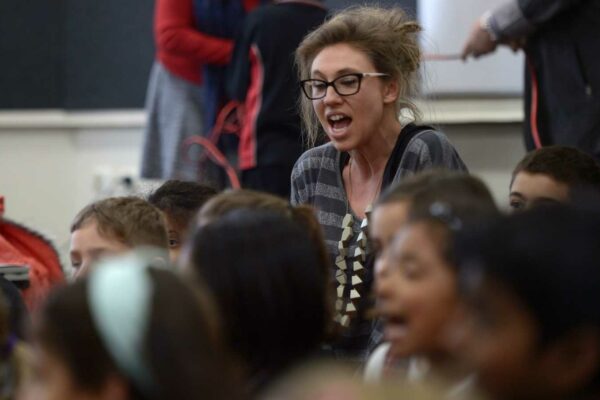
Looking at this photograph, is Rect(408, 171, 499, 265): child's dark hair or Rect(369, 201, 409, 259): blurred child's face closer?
Rect(408, 171, 499, 265): child's dark hair

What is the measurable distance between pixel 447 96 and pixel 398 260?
136 inches

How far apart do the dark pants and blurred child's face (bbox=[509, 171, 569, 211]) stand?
1.51 meters

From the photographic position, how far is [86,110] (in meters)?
6.38

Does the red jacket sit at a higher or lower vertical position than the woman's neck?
higher

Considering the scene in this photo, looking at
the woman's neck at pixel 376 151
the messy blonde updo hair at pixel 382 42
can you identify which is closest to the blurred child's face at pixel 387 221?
the woman's neck at pixel 376 151

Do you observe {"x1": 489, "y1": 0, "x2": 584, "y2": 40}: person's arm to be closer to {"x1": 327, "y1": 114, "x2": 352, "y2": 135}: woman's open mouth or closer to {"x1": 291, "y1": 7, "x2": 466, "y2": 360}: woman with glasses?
{"x1": 291, "y1": 7, "x2": 466, "y2": 360}: woman with glasses

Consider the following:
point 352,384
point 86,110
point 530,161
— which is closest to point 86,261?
point 530,161

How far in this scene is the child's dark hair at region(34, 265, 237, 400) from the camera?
161 centimetres

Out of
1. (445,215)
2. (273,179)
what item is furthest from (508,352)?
(273,179)

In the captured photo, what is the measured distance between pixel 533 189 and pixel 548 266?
54.9 inches

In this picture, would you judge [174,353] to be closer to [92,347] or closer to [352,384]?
[92,347]

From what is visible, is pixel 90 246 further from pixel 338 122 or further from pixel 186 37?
pixel 186 37

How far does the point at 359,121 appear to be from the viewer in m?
3.30

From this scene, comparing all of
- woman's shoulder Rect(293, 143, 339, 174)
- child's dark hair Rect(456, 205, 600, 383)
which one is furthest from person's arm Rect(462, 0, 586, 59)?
child's dark hair Rect(456, 205, 600, 383)
